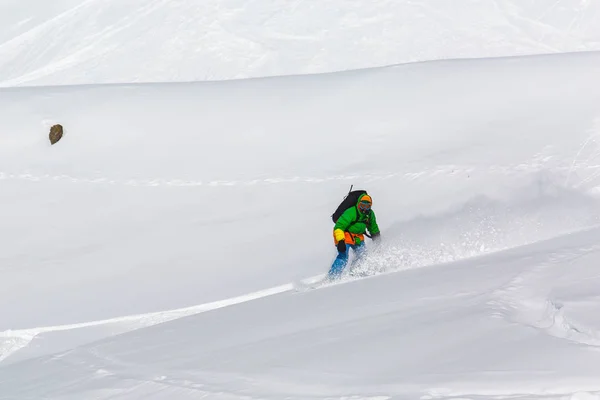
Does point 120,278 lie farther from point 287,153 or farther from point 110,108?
point 110,108

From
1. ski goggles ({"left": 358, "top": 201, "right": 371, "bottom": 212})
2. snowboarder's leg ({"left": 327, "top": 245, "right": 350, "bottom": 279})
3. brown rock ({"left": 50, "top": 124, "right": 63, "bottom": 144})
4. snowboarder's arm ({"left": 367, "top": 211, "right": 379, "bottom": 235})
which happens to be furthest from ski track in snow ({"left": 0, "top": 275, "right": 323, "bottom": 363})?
brown rock ({"left": 50, "top": 124, "right": 63, "bottom": 144})

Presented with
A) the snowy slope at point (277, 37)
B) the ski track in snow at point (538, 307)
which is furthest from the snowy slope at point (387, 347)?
the snowy slope at point (277, 37)

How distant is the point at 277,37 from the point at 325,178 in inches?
530

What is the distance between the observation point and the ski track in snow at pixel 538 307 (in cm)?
484

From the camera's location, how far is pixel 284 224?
14.6 meters

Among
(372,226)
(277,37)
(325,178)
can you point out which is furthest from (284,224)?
(277,37)

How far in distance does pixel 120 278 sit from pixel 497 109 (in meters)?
7.51

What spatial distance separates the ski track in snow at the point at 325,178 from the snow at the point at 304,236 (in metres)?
0.05

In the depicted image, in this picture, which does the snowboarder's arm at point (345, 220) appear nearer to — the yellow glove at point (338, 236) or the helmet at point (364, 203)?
the yellow glove at point (338, 236)

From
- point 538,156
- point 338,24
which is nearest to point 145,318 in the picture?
point 538,156

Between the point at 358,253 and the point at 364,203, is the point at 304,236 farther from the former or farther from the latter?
the point at 364,203

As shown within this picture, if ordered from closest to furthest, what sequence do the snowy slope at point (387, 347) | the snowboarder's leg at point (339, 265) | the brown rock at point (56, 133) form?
1. the snowy slope at point (387, 347)
2. the snowboarder's leg at point (339, 265)
3. the brown rock at point (56, 133)

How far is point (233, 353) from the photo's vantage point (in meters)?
5.93

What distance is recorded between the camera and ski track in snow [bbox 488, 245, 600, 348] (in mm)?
4844
